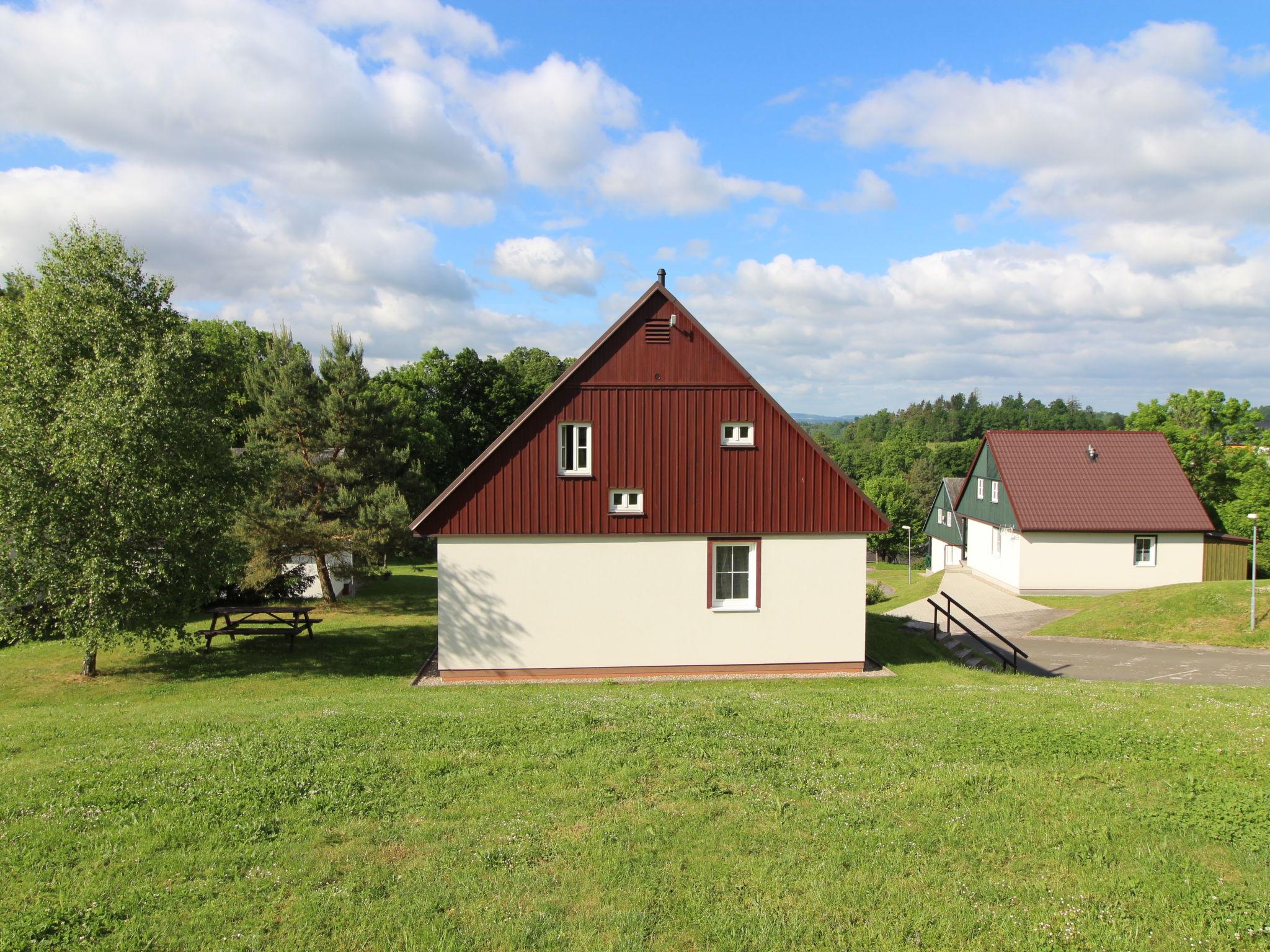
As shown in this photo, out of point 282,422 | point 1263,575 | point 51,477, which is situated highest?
point 282,422

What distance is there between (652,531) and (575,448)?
2.39 meters

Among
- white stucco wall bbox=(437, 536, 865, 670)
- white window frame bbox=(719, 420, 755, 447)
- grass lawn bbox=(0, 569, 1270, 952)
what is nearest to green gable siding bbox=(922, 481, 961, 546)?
white stucco wall bbox=(437, 536, 865, 670)

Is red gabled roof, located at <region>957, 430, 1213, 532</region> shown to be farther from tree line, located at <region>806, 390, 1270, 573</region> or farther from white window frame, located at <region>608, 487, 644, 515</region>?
white window frame, located at <region>608, 487, 644, 515</region>

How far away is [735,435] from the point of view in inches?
634

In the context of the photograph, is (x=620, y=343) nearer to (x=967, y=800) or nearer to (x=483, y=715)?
(x=483, y=715)

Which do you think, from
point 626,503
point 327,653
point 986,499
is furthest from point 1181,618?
point 327,653

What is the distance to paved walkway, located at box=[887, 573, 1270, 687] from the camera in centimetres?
1827

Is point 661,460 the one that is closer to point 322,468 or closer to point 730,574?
point 730,574

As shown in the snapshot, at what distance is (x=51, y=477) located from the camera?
1498 cm

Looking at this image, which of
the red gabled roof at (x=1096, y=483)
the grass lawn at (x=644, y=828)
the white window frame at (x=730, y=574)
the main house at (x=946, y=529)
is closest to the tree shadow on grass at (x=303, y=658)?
the grass lawn at (x=644, y=828)

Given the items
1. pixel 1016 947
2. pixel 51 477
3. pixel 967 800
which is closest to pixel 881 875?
pixel 1016 947

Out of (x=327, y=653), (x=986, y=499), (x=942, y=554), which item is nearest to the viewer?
(x=327, y=653)

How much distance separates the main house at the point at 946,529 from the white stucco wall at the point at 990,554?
167cm

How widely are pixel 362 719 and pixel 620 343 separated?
9106 millimetres
